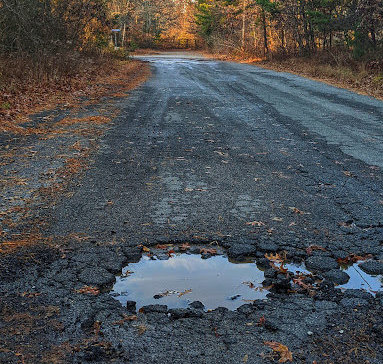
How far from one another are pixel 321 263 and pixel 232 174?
233cm

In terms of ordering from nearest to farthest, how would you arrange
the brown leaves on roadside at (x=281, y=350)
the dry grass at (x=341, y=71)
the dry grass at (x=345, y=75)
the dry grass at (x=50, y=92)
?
the brown leaves on roadside at (x=281, y=350) < the dry grass at (x=50, y=92) < the dry grass at (x=345, y=75) < the dry grass at (x=341, y=71)

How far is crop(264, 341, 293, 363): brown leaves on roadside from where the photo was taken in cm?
241

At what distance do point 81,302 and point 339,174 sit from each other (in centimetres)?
384

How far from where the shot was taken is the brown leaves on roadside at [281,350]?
2.41 meters

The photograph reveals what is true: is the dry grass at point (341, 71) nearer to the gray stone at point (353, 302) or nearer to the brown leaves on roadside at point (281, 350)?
the gray stone at point (353, 302)

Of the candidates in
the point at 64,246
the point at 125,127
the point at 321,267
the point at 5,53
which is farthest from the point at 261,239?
the point at 5,53

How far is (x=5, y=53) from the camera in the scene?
13.0m

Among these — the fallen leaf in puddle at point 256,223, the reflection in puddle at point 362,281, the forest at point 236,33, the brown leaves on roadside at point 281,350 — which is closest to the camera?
the brown leaves on roadside at point 281,350

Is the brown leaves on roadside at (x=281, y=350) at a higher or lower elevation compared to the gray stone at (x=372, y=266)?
lower

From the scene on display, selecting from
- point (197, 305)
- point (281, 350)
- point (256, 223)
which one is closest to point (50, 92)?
point (256, 223)

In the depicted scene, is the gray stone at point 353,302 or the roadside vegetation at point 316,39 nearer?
the gray stone at point 353,302

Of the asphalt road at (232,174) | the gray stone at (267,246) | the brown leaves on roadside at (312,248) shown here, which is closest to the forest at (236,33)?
the asphalt road at (232,174)

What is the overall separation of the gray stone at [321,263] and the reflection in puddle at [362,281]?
0.10 meters

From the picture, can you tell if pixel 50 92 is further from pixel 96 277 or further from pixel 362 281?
pixel 362 281
